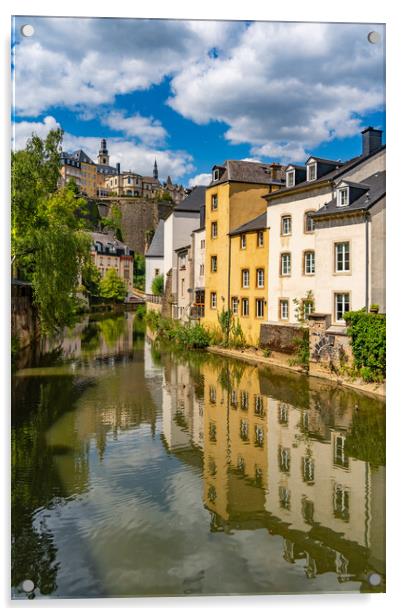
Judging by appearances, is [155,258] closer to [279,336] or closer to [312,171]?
[279,336]

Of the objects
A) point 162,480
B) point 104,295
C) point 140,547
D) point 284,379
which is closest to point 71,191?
point 284,379

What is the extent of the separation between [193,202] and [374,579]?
30.9 meters

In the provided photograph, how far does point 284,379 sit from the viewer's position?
52.2ft

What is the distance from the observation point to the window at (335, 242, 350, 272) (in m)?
15.1

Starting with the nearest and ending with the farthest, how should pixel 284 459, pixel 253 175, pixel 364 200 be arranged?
pixel 284 459
pixel 364 200
pixel 253 175

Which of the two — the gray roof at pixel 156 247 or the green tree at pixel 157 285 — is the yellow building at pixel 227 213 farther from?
the gray roof at pixel 156 247

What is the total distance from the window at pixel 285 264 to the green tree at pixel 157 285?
22727 mm

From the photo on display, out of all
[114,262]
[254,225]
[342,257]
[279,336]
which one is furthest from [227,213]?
[114,262]

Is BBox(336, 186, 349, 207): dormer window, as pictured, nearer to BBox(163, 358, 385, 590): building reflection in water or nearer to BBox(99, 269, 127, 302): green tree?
BBox(163, 358, 385, 590): building reflection in water

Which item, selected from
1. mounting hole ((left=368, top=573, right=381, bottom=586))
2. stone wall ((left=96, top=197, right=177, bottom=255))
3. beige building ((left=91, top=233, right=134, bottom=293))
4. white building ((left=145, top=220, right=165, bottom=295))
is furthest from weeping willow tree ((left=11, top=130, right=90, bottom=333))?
beige building ((left=91, top=233, right=134, bottom=293))

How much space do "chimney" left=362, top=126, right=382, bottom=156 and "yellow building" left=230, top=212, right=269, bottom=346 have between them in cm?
1290

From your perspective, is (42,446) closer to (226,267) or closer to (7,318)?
(7,318)

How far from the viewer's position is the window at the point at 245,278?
22.6m

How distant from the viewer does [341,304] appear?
51.3 ft
